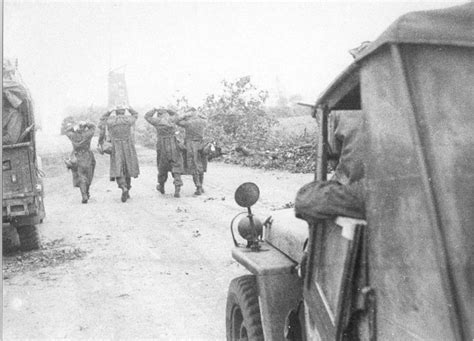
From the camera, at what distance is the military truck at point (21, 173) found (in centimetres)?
716

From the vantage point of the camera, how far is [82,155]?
40.6ft

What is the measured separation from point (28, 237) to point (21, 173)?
1.01 m

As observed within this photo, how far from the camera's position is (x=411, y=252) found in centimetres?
165

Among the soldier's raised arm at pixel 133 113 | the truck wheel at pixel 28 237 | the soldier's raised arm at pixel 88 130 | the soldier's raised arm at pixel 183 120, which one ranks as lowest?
the truck wheel at pixel 28 237

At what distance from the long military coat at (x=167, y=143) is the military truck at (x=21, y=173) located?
4944mm

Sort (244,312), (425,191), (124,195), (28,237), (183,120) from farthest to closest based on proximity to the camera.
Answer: (183,120), (124,195), (28,237), (244,312), (425,191)

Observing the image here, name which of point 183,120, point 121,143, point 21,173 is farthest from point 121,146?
point 21,173

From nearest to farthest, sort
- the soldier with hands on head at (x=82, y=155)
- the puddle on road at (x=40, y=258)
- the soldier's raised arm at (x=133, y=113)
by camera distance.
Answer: the puddle on road at (x=40, y=258), the soldier with hands on head at (x=82, y=155), the soldier's raised arm at (x=133, y=113)

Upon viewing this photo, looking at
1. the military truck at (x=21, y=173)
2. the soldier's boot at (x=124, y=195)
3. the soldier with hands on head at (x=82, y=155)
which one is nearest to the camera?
the military truck at (x=21, y=173)

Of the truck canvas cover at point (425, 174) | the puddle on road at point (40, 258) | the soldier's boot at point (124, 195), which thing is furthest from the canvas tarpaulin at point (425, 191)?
the soldier's boot at point (124, 195)

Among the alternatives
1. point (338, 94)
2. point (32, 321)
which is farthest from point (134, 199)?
point (338, 94)

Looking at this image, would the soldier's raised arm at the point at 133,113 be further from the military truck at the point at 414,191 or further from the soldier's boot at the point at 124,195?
the military truck at the point at 414,191

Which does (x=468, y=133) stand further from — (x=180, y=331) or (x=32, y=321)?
(x=32, y=321)

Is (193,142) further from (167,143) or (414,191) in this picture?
(414,191)
